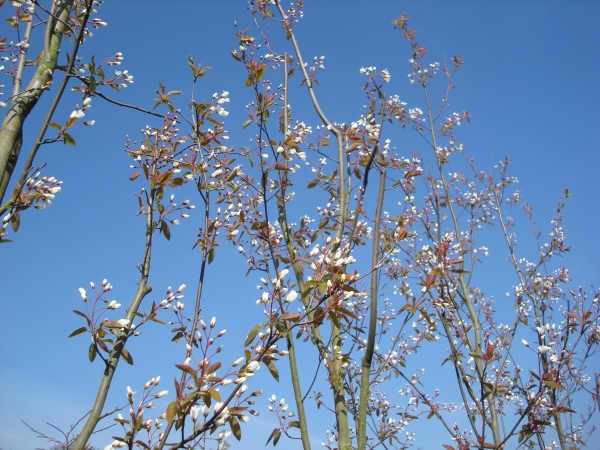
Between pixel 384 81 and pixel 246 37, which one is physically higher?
pixel 384 81

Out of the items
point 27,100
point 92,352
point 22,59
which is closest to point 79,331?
point 92,352

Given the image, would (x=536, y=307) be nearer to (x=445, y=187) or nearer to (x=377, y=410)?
(x=445, y=187)

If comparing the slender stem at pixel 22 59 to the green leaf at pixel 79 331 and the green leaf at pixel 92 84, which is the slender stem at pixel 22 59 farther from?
the green leaf at pixel 79 331

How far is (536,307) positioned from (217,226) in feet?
14.1

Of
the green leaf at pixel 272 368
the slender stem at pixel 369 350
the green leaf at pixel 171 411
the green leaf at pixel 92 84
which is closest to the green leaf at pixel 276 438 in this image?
the slender stem at pixel 369 350

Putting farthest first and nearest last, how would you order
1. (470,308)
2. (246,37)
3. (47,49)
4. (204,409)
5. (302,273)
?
(470,308) → (246,37) → (302,273) → (47,49) → (204,409)

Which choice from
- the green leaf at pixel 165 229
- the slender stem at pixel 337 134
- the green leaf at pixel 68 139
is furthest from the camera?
the slender stem at pixel 337 134

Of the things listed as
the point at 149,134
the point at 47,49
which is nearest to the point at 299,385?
the point at 149,134

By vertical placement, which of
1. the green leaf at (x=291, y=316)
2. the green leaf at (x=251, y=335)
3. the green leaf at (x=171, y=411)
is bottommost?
the green leaf at (x=171, y=411)

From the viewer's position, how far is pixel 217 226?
2.32 meters

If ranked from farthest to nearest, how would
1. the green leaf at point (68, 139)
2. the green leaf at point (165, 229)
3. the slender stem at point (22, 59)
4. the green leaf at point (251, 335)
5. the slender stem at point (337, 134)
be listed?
the slender stem at point (337, 134) → the green leaf at point (165, 229) → the slender stem at point (22, 59) → the green leaf at point (68, 139) → the green leaf at point (251, 335)

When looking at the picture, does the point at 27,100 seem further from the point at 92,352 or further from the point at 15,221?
the point at 92,352

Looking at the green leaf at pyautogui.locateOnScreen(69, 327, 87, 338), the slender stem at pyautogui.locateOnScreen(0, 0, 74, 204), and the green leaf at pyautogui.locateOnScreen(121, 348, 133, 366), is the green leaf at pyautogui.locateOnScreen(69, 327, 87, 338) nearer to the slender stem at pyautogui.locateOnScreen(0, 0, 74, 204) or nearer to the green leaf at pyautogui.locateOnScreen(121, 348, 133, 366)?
the green leaf at pyautogui.locateOnScreen(121, 348, 133, 366)

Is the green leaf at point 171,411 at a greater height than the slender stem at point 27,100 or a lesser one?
lesser
